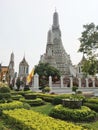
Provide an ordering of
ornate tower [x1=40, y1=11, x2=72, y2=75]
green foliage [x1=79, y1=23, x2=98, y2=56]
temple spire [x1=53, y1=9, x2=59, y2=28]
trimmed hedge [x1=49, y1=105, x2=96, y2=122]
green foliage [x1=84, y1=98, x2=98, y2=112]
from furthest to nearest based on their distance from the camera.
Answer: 1. temple spire [x1=53, y1=9, x2=59, y2=28]
2. ornate tower [x1=40, y1=11, x2=72, y2=75]
3. green foliage [x1=79, y1=23, x2=98, y2=56]
4. green foliage [x1=84, y1=98, x2=98, y2=112]
5. trimmed hedge [x1=49, y1=105, x2=96, y2=122]

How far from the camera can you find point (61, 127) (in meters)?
7.46

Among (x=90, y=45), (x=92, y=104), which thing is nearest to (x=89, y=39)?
(x=90, y=45)

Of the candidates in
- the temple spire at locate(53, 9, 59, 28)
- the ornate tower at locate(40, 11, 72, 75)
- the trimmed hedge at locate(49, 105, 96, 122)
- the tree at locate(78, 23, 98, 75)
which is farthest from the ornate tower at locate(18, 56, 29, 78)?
the trimmed hedge at locate(49, 105, 96, 122)

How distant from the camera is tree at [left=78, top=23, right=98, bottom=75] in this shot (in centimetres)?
2743

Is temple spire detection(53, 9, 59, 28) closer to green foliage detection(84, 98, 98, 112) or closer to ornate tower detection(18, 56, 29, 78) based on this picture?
ornate tower detection(18, 56, 29, 78)

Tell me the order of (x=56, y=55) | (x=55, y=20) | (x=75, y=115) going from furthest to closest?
(x=55, y=20) < (x=56, y=55) < (x=75, y=115)

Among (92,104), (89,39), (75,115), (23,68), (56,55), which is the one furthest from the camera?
(23,68)

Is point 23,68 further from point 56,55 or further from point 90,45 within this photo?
point 90,45

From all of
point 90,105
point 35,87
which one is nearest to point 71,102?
point 90,105

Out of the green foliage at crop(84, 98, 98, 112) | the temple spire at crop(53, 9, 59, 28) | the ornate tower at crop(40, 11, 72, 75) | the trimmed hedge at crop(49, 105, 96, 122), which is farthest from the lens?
the temple spire at crop(53, 9, 59, 28)

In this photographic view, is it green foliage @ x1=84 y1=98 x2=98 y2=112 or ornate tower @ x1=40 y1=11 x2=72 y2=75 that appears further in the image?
ornate tower @ x1=40 y1=11 x2=72 y2=75

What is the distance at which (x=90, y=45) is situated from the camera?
27688 millimetres

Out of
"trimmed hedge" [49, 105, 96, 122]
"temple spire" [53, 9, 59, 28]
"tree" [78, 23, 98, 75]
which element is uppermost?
"temple spire" [53, 9, 59, 28]

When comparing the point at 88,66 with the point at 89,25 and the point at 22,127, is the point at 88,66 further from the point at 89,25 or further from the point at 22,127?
the point at 22,127
